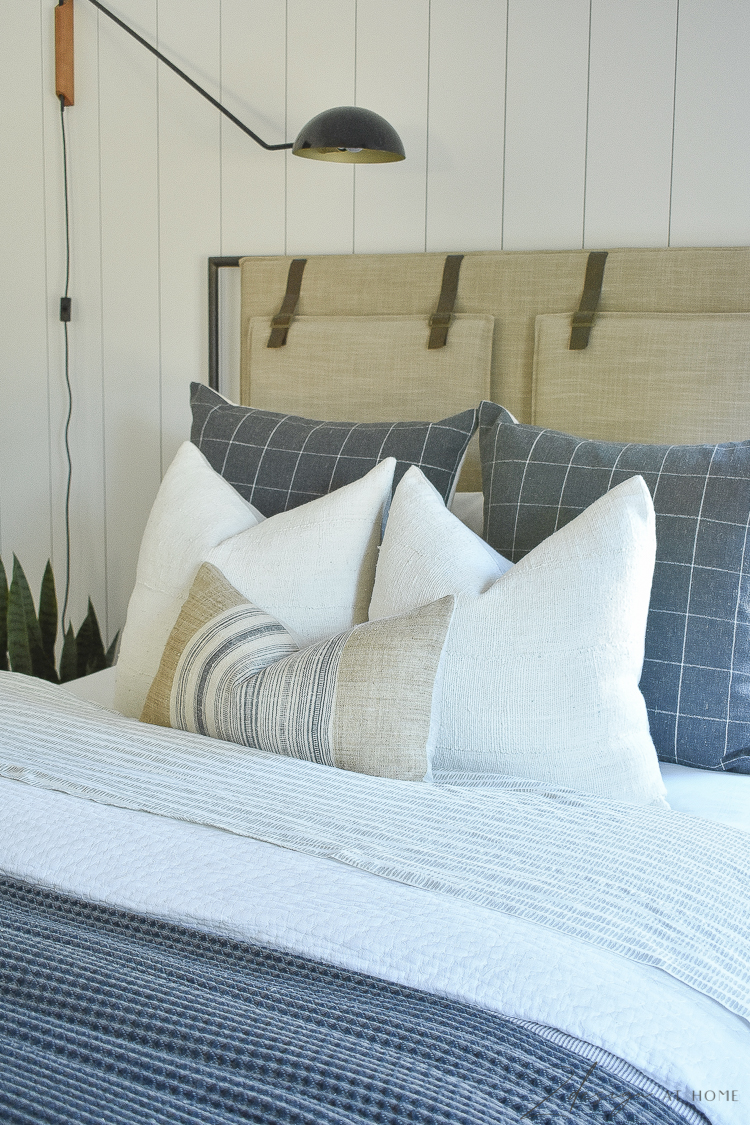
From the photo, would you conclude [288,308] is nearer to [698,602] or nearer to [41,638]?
[41,638]

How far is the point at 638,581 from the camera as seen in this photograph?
50.5 inches

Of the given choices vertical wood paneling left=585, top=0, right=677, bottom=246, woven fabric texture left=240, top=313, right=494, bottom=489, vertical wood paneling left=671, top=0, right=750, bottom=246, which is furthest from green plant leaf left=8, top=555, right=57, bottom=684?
vertical wood paneling left=671, top=0, right=750, bottom=246

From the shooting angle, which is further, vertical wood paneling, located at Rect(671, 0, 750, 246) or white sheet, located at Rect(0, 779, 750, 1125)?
vertical wood paneling, located at Rect(671, 0, 750, 246)

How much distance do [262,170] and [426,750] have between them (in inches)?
67.3

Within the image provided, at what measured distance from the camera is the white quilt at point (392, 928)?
746mm

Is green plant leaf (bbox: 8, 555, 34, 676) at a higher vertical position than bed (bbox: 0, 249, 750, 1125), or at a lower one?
lower

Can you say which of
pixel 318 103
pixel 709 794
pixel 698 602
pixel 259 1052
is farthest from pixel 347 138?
pixel 259 1052

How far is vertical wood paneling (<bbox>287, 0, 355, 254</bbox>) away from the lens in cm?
226

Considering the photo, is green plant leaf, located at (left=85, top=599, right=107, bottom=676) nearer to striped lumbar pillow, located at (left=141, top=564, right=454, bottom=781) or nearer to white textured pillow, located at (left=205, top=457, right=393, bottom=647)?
white textured pillow, located at (left=205, top=457, right=393, bottom=647)

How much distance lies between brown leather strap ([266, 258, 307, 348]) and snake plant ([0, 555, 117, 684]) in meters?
0.80

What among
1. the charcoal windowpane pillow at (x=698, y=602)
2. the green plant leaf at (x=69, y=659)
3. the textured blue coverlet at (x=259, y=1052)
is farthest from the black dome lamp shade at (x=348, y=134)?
the textured blue coverlet at (x=259, y=1052)

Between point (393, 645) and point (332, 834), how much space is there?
0.94 feet

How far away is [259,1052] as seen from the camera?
2.23 feet

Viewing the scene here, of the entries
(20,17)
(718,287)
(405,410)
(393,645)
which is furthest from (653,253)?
(20,17)
